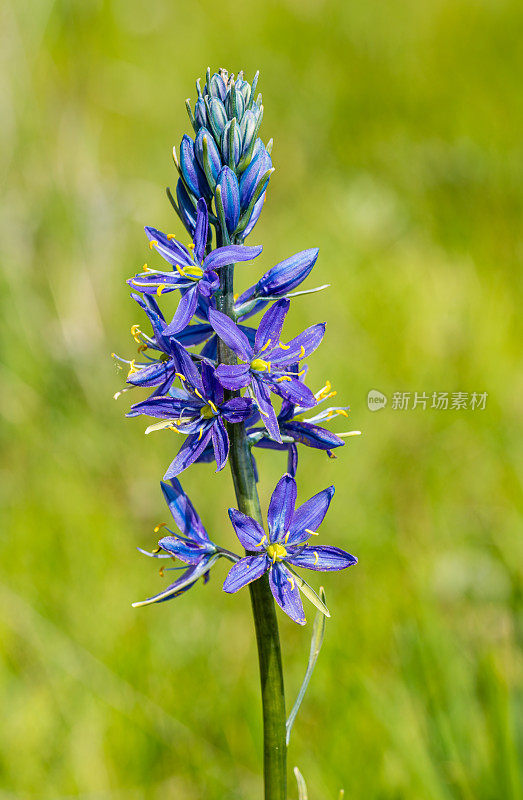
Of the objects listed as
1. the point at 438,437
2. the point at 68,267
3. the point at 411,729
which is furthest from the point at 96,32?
the point at 411,729

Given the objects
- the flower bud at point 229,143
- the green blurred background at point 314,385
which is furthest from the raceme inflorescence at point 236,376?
the green blurred background at point 314,385

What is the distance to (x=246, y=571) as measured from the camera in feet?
5.04

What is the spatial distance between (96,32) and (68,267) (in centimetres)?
460

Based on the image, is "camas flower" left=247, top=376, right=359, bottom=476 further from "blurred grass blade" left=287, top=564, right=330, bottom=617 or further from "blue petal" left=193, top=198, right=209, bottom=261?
"blue petal" left=193, top=198, right=209, bottom=261

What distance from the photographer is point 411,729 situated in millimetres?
2385

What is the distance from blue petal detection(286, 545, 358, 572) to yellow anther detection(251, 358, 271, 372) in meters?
0.43

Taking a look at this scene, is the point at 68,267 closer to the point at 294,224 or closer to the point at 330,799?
the point at 294,224


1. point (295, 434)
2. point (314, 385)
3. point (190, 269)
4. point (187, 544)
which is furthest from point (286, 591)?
point (314, 385)

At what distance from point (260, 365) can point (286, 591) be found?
52 cm

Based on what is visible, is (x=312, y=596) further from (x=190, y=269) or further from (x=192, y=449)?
(x=190, y=269)

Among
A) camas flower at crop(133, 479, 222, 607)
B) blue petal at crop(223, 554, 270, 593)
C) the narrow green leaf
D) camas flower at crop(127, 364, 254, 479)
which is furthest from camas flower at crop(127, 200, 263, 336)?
the narrow green leaf

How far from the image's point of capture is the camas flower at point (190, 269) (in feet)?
5.05

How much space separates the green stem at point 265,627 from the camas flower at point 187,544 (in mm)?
132

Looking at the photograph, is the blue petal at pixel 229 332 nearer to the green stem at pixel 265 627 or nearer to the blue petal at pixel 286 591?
the green stem at pixel 265 627
